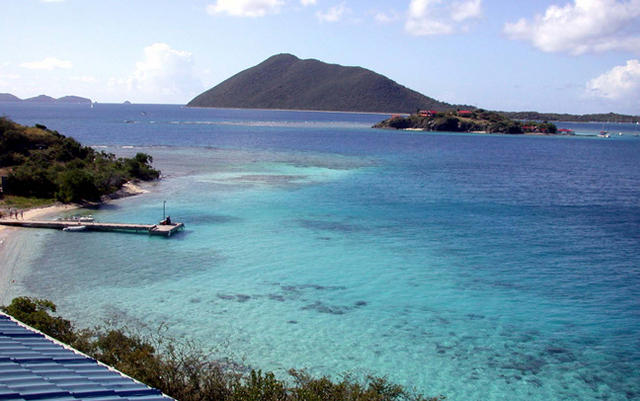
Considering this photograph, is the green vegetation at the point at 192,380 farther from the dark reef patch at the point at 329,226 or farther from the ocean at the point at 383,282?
the dark reef patch at the point at 329,226

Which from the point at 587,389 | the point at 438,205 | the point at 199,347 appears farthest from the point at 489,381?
the point at 438,205

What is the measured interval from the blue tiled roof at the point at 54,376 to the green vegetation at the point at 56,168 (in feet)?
112

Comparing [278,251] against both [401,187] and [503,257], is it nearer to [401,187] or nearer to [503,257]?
[503,257]

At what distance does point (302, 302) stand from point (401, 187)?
35129 mm

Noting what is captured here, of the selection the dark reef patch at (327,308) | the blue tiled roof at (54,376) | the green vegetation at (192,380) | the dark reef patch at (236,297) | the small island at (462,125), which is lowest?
the dark reef patch at (327,308)

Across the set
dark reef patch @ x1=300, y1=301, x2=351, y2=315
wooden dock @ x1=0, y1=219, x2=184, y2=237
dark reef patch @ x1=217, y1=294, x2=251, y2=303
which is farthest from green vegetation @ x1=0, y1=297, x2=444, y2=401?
wooden dock @ x1=0, y1=219, x2=184, y2=237

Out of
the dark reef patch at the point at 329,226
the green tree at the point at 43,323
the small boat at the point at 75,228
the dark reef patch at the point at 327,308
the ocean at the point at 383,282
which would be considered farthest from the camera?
the dark reef patch at the point at 329,226

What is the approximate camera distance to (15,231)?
110 feet

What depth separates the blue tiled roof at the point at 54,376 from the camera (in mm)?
8523

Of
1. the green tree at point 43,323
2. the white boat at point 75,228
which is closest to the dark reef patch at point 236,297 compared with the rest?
the green tree at point 43,323

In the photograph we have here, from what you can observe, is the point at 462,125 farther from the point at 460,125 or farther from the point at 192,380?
the point at 192,380

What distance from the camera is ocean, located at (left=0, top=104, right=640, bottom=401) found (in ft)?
59.1

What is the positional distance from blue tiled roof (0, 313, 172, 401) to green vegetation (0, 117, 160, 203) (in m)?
34.1

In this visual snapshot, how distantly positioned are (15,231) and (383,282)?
24.6 meters
